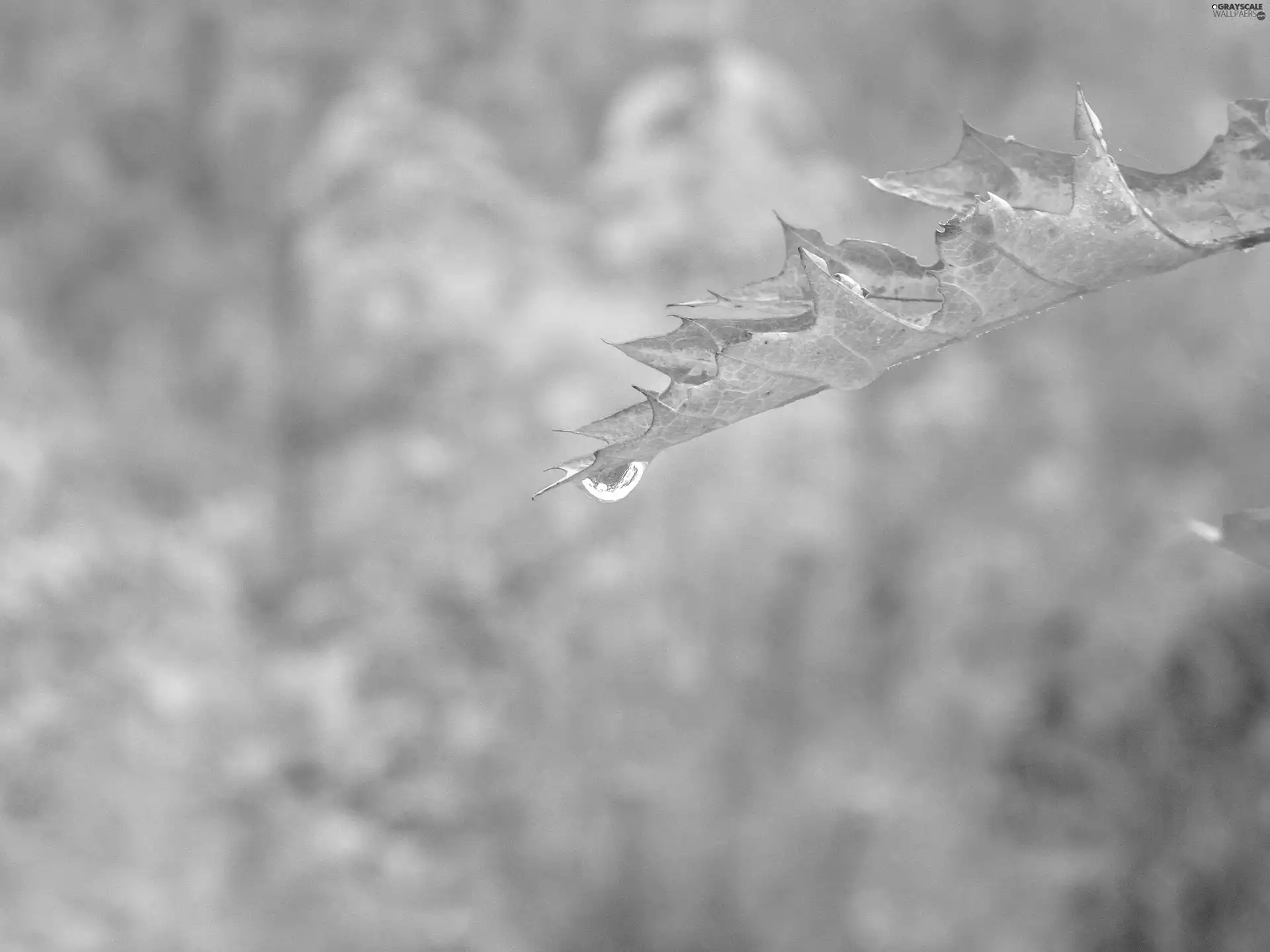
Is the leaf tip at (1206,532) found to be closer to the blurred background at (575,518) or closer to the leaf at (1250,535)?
the leaf at (1250,535)

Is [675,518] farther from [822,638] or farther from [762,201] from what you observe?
[762,201]

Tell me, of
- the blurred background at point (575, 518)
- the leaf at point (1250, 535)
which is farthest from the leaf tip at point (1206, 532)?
the blurred background at point (575, 518)

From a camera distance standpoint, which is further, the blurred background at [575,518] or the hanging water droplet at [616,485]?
the blurred background at [575,518]

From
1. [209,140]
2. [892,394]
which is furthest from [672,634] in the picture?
[209,140]

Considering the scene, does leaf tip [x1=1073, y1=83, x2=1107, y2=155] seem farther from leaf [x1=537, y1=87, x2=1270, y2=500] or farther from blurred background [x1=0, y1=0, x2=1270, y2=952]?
blurred background [x1=0, y1=0, x2=1270, y2=952]

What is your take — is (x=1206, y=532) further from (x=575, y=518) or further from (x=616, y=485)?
(x=575, y=518)

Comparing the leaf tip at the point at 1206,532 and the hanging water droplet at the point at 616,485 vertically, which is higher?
the hanging water droplet at the point at 616,485
